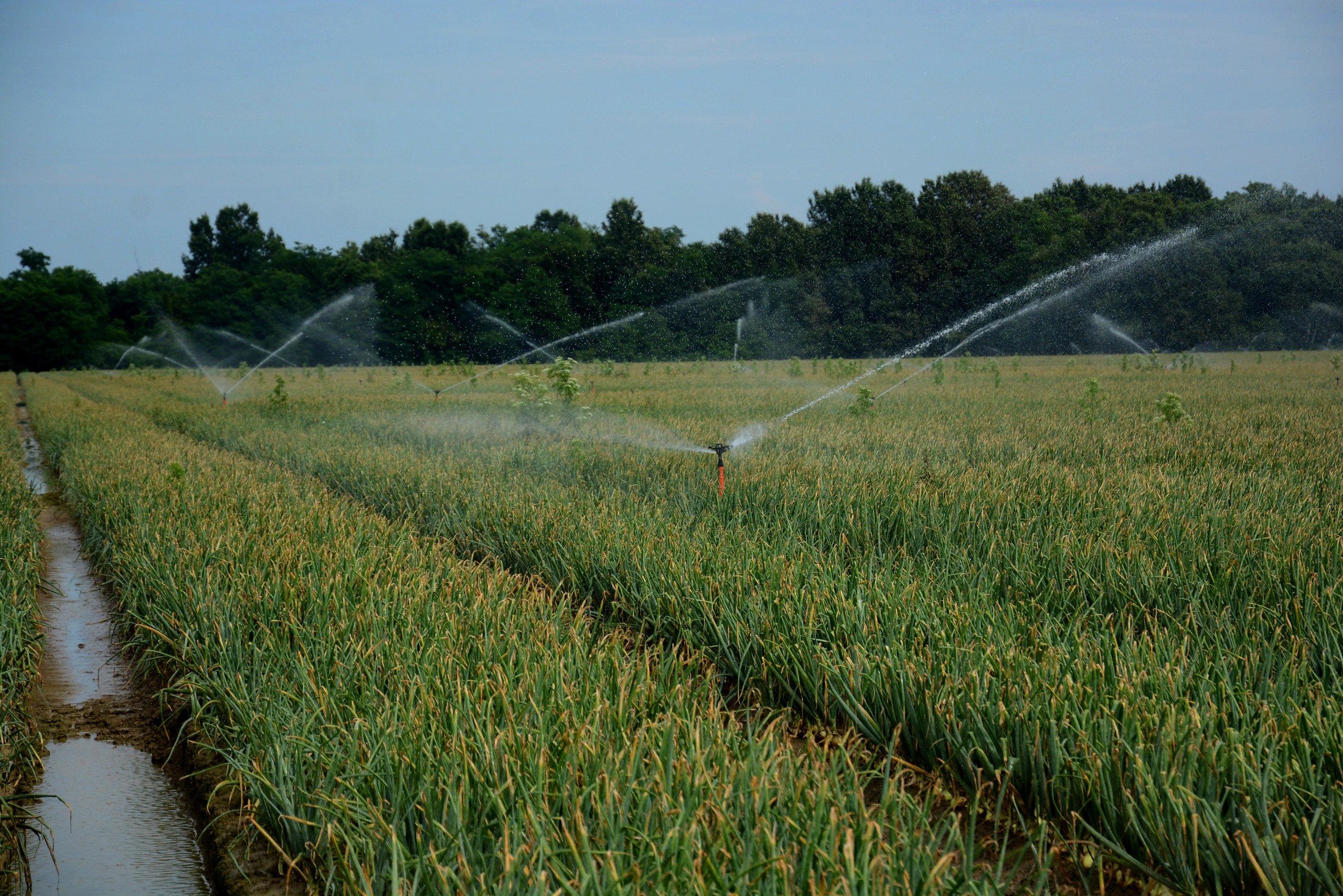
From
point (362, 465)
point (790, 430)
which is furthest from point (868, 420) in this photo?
point (362, 465)

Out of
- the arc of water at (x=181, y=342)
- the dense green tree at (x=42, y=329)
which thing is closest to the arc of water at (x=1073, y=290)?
the arc of water at (x=181, y=342)

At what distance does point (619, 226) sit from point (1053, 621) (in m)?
53.8

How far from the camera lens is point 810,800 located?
243cm

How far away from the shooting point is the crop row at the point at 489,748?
7.22ft

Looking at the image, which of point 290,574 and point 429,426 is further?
point 429,426

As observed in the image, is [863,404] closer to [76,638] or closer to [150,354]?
[76,638]

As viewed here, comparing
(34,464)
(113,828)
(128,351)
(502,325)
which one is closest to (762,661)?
(113,828)

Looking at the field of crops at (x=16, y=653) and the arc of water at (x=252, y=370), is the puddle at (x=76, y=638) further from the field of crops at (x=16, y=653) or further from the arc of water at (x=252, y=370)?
the arc of water at (x=252, y=370)

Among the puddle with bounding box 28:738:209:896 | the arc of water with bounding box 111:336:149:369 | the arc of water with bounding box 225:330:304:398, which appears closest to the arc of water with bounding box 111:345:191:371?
the arc of water with bounding box 111:336:149:369

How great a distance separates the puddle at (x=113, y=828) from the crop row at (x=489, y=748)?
12.1 inches

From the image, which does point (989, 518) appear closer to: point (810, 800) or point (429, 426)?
point (810, 800)

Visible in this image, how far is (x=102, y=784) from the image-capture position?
3822mm

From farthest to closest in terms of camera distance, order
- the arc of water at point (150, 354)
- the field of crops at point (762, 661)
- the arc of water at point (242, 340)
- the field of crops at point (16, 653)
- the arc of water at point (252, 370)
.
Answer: the arc of water at point (242, 340) < the arc of water at point (150, 354) < the arc of water at point (252, 370) < the field of crops at point (16, 653) < the field of crops at point (762, 661)

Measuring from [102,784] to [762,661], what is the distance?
2.65m
